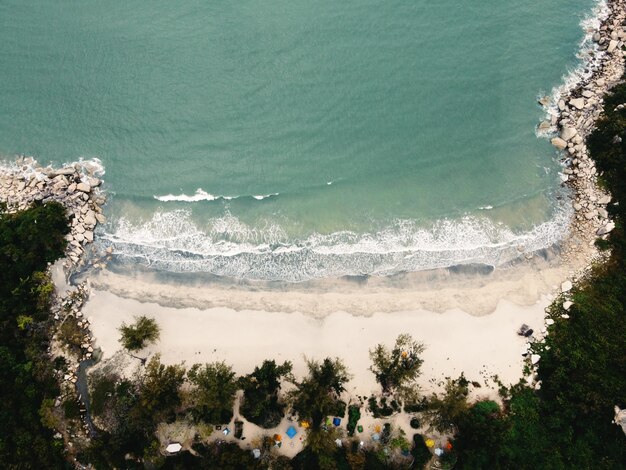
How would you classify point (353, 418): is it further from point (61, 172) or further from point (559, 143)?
point (61, 172)

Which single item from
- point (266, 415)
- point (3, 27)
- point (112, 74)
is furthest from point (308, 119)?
point (3, 27)

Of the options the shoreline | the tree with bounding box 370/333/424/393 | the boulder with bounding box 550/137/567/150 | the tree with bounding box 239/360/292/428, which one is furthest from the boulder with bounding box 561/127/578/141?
the tree with bounding box 239/360/292/428

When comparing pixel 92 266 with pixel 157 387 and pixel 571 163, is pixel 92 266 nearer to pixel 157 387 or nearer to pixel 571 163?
pixel 157 387

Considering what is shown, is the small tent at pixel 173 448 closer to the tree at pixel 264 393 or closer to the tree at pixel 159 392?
the tree at pixel 159 392

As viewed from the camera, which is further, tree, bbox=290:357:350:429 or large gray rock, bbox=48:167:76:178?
large gray rock, bbox=48:167:76:178

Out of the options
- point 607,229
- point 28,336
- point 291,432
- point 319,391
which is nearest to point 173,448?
point 291,432

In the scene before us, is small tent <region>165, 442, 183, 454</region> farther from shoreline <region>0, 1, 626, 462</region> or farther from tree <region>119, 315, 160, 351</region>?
tree <region>119, 315, 160, 351</region>
